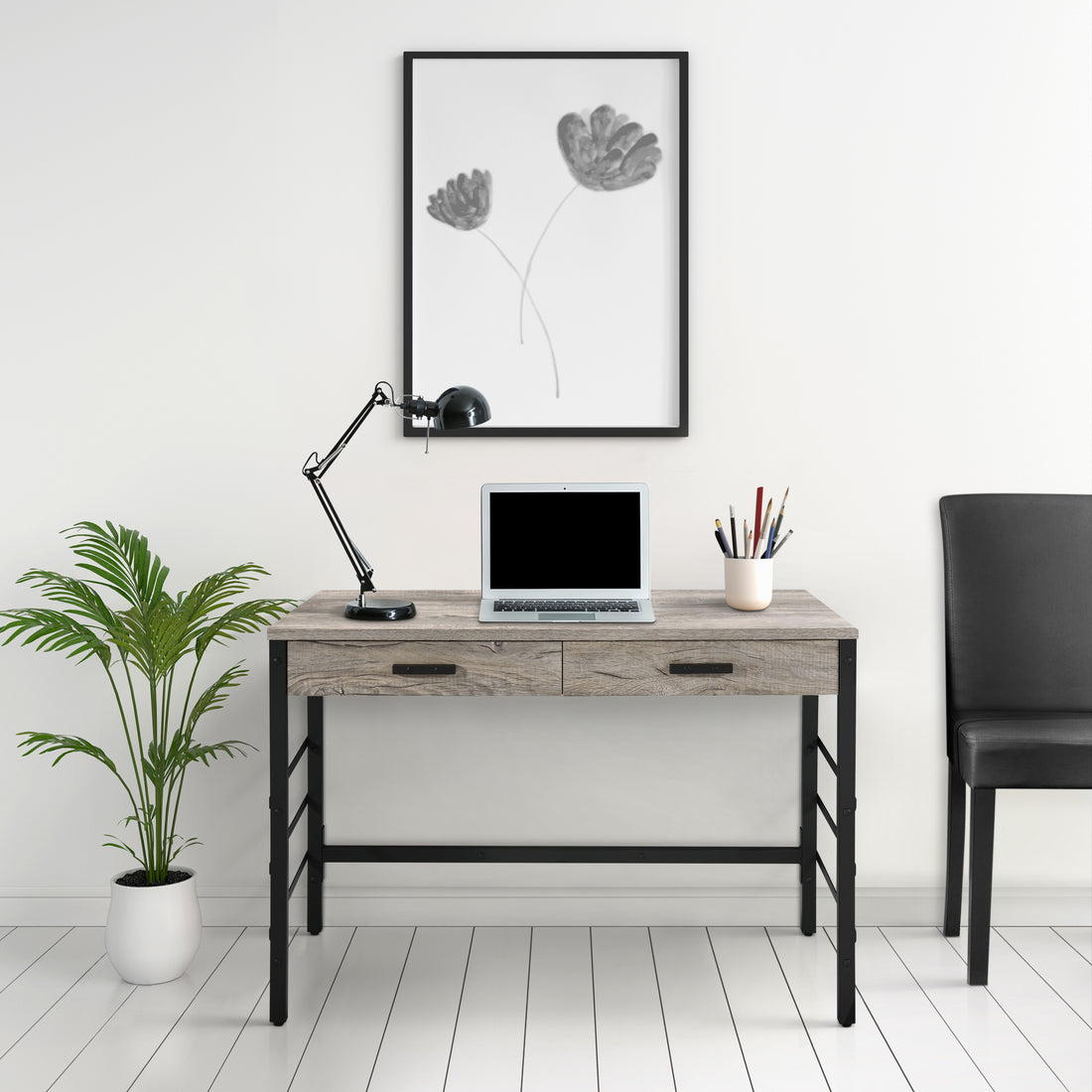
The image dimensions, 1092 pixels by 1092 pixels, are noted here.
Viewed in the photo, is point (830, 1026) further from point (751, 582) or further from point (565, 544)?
point (565, 544)

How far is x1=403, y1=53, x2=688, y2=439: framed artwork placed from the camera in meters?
2.61

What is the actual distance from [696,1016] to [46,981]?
58.7 inches

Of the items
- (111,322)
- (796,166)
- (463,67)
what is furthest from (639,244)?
(111,322)

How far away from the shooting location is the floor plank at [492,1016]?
203cm

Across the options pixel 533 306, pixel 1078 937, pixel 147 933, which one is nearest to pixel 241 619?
pixel 147 933

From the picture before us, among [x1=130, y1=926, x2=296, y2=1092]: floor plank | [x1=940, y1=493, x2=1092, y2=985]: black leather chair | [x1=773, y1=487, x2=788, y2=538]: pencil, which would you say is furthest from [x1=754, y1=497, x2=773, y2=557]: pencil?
[x1=130, y1=926, x2=296, y2=1092]: floor plank

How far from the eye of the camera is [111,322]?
8.75 ft

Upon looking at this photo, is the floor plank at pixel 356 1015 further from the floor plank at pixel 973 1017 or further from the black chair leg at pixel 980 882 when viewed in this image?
the black chair leg at pixel 980 882

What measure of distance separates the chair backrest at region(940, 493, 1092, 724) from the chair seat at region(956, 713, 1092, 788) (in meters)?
0.18

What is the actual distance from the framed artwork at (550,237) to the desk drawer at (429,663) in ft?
2.34

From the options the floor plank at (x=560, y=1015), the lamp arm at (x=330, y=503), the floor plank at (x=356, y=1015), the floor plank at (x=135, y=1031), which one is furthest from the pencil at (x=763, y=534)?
the floor plank at (x=135, y=1031)

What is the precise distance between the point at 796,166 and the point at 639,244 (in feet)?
1.44

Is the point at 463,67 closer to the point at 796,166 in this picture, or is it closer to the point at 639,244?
the point at 639,244

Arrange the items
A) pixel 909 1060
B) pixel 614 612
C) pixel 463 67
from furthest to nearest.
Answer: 1. pixel 463 67
2. pixel 614 612
3. pixel 909 1060
